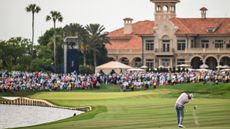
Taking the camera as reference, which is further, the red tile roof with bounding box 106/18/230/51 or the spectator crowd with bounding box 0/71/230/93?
the red tile roof with bounding box 106/18/230/51

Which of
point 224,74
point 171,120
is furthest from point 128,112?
point 224,74

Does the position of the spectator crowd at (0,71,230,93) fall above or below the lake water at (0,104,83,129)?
above

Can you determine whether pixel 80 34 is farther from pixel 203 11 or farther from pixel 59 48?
pixel 203 11

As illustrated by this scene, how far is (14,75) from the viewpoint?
95.1m

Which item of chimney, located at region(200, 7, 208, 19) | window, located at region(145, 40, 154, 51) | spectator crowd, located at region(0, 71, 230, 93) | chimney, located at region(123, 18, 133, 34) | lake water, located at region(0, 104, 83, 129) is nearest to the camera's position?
lake water, located at region(0, 104, 83, 129)

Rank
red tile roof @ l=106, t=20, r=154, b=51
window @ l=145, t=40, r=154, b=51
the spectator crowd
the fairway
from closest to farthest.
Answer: the fairway
the spectator crowd
window @ l=145, t=40, r=154, b=51
red tile roof @ l=106, t=20, r=154, b=51

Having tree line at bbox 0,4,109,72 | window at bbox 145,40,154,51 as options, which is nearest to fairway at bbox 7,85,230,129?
tree line at bbox 0,4,109,72

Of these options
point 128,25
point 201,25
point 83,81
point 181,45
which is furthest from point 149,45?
point 83,81

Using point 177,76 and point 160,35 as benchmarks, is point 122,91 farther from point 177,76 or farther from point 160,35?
point 160,35

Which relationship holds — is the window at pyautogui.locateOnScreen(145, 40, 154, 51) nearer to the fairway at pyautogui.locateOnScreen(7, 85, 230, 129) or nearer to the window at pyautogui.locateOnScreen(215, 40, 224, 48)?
the window at pyautogui.locateOnScreen(215, 40, 224, 48)

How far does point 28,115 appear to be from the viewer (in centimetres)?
6194

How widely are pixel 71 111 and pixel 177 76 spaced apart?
31.5 m

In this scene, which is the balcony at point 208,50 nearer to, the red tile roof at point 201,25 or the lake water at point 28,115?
the red tile roof at point 201,25

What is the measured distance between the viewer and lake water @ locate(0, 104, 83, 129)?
181 ft
